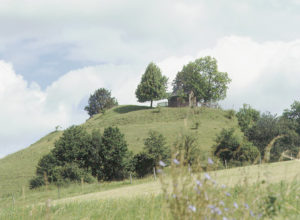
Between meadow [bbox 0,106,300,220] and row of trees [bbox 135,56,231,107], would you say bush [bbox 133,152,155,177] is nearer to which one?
meadow [bbox 0,106,300,220]

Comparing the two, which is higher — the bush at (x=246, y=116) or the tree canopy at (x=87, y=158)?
the bush at (x=246, y=116)

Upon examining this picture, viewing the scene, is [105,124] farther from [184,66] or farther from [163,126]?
[184,66]

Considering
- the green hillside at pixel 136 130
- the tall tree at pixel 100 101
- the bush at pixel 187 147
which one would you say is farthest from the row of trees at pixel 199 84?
the bush at pixel 187 147

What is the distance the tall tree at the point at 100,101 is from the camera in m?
109

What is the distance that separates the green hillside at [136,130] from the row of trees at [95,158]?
358cm

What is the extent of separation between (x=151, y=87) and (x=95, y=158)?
4368 centimetres

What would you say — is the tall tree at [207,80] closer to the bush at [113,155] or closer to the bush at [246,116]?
the bush at [246,116]

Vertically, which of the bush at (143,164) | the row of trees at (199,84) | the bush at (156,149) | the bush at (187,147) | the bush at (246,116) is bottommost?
the bush at (143,164)

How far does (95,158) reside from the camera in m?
46.3

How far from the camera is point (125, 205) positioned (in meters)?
10.9

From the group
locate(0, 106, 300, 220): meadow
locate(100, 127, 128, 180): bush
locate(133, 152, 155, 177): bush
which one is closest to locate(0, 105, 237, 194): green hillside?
locate(0, 106, 300, 220): meadow

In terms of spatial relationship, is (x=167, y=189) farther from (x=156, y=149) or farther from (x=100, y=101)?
(x=100, y=101)

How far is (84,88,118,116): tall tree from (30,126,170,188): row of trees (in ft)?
196

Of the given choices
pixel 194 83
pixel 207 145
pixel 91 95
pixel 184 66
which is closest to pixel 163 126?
pixel 207 145
